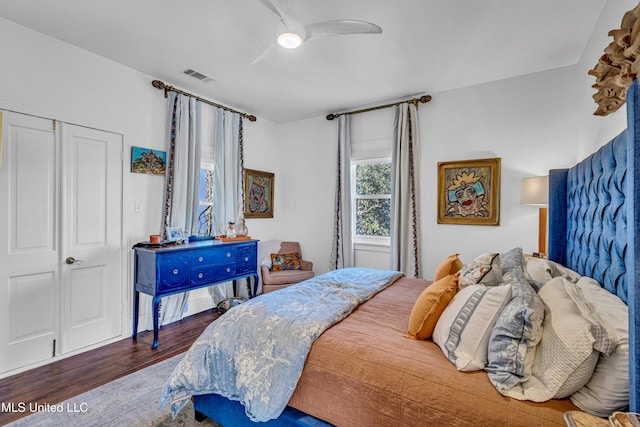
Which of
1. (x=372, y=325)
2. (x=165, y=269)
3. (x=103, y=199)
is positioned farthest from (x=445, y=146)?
(x=103, y=199)

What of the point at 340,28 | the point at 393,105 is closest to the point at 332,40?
Result: the point at 340,28

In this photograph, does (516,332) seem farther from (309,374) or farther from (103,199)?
(103,199)

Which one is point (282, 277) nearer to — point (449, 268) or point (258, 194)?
point (258, 194)

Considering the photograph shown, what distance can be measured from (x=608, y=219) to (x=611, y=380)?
2.47ft

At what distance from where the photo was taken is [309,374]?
1.38 m

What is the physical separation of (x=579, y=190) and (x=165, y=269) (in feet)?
11.2

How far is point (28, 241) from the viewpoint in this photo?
8.11 feet

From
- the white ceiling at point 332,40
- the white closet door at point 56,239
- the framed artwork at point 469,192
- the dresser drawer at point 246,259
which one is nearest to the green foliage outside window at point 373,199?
the framed artwork at point 469,192

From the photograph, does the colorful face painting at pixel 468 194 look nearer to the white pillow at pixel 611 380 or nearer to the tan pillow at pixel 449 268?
the tan pillow at pixel 449 268

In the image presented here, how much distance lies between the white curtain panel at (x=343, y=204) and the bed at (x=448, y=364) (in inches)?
93.9

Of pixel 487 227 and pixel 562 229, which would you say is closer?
pixel 562 229

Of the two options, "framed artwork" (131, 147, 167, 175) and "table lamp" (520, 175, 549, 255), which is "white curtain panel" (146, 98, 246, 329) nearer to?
"framed artwork" (131, 147, 167, 175)

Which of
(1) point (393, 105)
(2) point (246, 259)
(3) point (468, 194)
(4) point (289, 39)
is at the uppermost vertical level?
(1) point (393, 105)

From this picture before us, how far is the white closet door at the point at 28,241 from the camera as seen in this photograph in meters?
2.35
